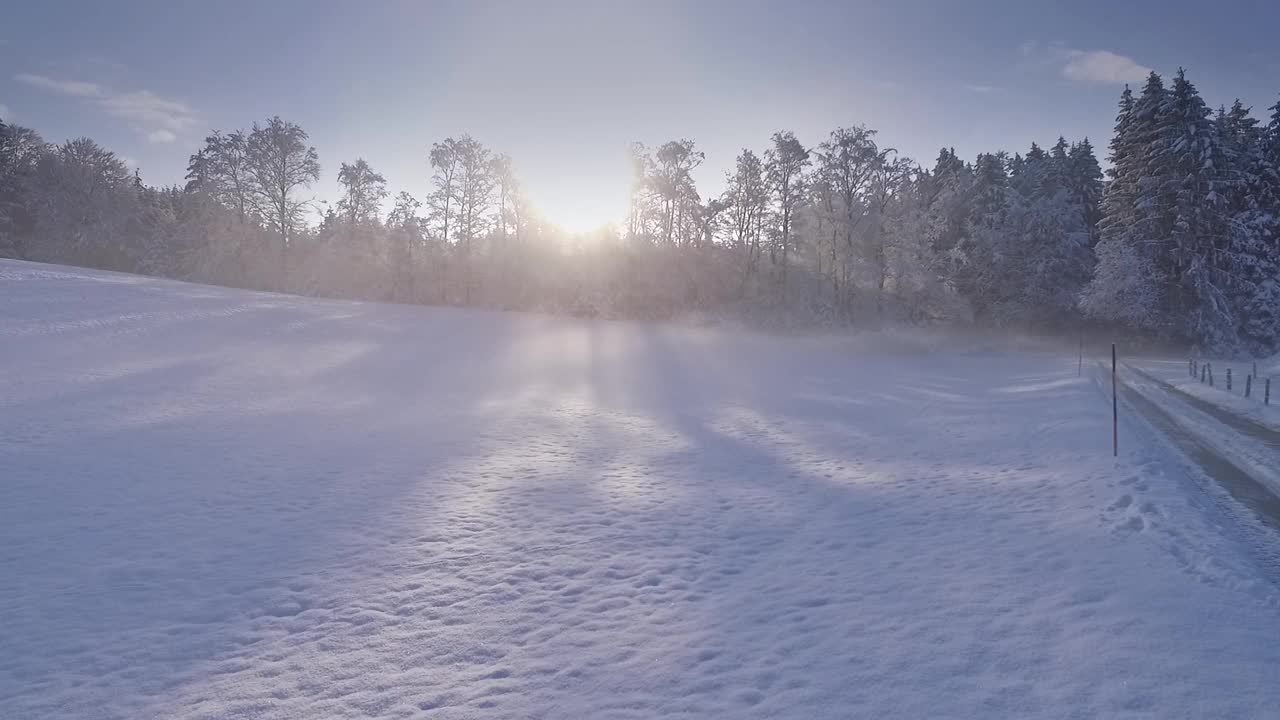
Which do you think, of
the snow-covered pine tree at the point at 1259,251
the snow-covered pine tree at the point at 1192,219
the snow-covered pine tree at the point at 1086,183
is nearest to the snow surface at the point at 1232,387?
the snow-covered pine tree at the point at 1192,219

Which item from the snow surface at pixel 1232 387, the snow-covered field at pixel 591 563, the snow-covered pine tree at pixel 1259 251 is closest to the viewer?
the snow-covered field at pixel 591 563

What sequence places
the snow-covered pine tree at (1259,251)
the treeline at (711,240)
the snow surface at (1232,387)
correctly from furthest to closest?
the treeline at (711,240), the snow-covered pine tree at (1259,251), the snow surface at (1232,387)

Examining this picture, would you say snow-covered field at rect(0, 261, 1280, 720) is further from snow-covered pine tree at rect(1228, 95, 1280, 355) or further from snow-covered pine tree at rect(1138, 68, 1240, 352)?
snow-covered pine tree at rect(1228, 95, 1280, 355)

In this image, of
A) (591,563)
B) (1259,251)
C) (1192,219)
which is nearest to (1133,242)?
(1192,219)

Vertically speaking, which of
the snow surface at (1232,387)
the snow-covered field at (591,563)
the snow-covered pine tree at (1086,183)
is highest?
the snow-covered pine tree at (1086,183)

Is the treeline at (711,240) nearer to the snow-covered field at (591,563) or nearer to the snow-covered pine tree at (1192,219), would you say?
the snow-covered pine tree at (1192,219)

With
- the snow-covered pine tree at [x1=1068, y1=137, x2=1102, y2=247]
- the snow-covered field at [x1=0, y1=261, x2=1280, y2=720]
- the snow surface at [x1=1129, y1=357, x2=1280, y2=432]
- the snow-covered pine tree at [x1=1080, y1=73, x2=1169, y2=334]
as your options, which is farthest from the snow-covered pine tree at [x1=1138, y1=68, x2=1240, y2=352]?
the snow-covered field at [x1=0, y1=261, x2=1280, y2=720]

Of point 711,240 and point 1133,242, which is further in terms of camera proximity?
point 711,240

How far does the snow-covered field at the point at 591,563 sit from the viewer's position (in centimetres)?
527

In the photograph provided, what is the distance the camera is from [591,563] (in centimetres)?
837

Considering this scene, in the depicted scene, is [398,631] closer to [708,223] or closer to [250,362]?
[250,362]

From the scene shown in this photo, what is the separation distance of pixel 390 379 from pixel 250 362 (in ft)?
17.4

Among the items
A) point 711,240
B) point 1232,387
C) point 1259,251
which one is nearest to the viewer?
point 1232,387

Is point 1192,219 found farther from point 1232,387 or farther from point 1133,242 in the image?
point 1232,387
